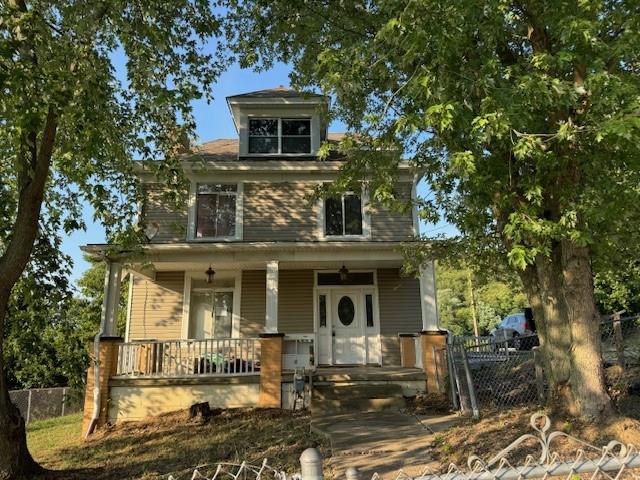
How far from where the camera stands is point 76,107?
631 cm

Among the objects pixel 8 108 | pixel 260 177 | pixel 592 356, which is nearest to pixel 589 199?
pixel 592 356

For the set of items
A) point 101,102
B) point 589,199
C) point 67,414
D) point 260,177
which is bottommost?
point 67,414

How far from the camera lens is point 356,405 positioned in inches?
370

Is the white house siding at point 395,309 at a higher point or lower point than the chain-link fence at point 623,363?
higher

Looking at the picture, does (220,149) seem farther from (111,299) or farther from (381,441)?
(381,441)

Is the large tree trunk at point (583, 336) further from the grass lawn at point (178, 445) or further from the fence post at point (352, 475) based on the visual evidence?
the fence post at point (352, 475)

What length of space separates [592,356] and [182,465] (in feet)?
18.1

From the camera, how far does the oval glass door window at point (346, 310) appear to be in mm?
12836

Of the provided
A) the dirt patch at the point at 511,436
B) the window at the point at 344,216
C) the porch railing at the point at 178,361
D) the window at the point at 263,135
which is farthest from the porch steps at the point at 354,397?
the window at the point at 263,135

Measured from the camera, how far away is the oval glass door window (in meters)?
12.8

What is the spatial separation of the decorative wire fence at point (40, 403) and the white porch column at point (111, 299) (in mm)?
6373

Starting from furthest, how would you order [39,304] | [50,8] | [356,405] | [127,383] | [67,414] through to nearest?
[67,414]
[127,383]
[356,405]
[39,304]
[50,8]

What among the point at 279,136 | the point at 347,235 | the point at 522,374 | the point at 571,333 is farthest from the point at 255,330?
the point at 571,333

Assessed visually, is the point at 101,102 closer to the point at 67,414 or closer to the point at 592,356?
the point at 592,356
